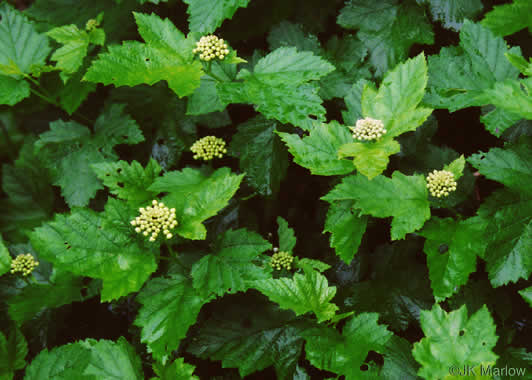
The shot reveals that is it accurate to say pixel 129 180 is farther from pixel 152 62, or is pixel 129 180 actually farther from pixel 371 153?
pixel 371 153

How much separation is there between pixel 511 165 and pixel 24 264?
249 cm

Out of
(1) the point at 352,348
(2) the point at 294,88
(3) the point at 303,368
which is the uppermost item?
(2) the point at 294,88

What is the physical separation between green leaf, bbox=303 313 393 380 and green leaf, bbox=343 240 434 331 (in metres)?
0.23

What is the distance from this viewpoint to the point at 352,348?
6.01 feet

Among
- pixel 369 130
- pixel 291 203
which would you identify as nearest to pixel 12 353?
pixel 291 203

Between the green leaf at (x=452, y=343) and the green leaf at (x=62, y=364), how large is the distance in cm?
147

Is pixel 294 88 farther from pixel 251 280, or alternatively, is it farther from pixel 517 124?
pixel 517 124

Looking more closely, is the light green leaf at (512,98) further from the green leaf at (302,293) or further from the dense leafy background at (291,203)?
the green leaf at (302,293)

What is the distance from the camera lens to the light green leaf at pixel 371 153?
1.65m

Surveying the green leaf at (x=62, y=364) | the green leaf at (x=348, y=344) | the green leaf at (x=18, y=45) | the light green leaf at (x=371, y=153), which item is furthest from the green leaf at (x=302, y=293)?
the green leaf at (x=18, y=45)

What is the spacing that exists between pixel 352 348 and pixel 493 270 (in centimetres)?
66

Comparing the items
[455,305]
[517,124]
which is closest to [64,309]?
[455,305]

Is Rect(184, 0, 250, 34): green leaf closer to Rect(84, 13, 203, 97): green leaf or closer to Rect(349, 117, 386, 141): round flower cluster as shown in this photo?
Rect(84, 13, 203, 97): green leaf

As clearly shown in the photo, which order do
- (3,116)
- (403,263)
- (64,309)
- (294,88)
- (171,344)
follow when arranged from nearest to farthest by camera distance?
(171,344) → (294,88) → (403,263) → (64,309) → (3,116)
